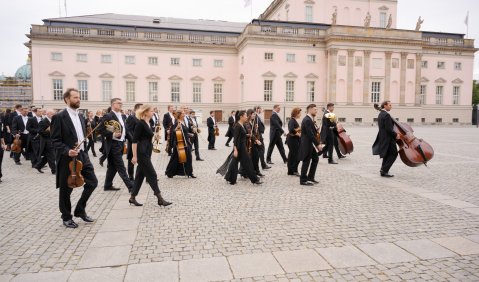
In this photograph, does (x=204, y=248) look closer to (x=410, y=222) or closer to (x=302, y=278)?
(x=302, y=278)

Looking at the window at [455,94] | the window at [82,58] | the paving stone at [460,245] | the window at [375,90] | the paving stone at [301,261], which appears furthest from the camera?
the window at [455,94]

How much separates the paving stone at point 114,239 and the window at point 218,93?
1887 inches

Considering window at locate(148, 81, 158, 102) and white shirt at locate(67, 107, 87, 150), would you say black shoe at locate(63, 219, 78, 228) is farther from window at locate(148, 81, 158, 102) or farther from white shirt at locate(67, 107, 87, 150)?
window at locate(148, 81, 158, 102)

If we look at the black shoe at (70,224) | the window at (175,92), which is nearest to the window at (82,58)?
the window at (175,92)

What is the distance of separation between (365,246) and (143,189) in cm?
550

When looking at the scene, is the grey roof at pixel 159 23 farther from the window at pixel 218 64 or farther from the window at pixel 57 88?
the window at pixel 57 88

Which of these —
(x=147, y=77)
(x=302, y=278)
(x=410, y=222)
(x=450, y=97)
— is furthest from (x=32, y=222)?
(x=450, y=97)

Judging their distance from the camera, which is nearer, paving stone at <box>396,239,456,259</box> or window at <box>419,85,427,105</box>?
paving stone at <box>396,239,456,259</box>

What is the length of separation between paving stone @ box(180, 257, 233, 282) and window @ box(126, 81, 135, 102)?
48351 millimetres

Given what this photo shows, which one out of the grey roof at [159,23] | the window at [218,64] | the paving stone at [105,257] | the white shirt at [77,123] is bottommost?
the paving stone at [105,257]

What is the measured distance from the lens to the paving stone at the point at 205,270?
160 inches

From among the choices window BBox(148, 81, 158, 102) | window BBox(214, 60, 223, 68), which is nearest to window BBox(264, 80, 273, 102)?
window BBox(214, 60, 223, 68)

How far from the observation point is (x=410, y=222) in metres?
6.02

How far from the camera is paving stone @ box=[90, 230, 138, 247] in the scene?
16.7 ft
